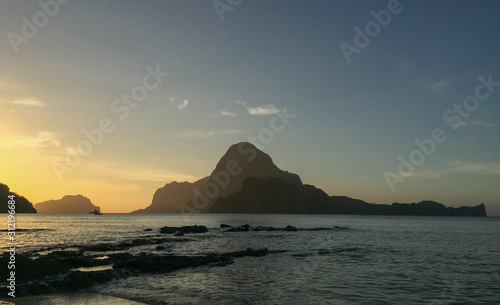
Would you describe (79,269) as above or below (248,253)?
above

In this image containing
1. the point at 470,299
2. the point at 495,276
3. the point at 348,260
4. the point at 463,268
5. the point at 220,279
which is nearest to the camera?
the point at 470,299

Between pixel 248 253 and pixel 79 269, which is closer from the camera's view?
pixel 79 269

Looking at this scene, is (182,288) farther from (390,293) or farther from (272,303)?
(390,293)

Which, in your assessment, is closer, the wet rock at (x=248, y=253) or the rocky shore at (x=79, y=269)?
the rocky shore at (x=79, y=269)

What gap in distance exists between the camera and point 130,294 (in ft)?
68.5

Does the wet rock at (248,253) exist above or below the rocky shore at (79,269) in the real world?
below

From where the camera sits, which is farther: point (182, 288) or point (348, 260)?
point (348, 260)

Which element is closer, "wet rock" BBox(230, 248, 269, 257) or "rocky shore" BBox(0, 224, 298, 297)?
"rocky shore" BBox(0, 224, 298, 297)

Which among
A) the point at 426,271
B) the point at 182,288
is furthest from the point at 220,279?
the point at 426,271

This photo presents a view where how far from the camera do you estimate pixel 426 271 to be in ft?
98.8

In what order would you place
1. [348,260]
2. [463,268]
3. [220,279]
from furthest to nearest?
[348,260]
[463,268]
[220,279]

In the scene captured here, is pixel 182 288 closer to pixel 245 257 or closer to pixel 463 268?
pixel 245 257

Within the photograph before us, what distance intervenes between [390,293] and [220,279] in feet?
40.7

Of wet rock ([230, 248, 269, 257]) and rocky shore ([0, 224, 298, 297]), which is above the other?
rocky shore ([0, 224, 298, 297])
